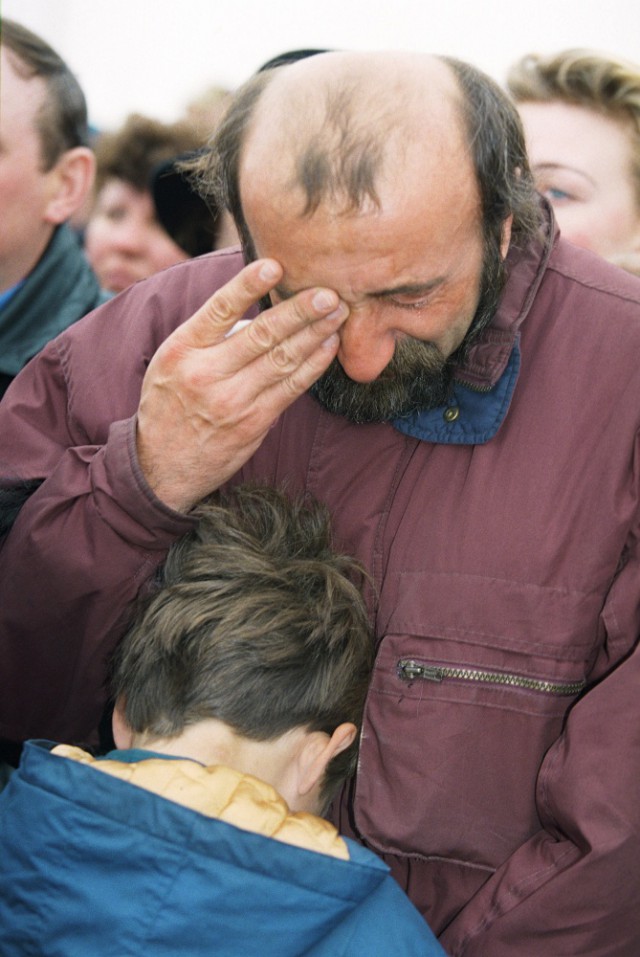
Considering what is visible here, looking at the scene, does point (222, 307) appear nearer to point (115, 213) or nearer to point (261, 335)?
point (261, 335)

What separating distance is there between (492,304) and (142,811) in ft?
3.23

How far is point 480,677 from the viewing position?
1892mm

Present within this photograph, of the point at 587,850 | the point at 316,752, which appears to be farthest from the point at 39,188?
the point at 587,850

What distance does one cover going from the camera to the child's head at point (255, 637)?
1.80 m

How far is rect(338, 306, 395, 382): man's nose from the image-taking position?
73.7 inches

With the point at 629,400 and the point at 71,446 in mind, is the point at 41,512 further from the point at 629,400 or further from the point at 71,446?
the point at 629,400

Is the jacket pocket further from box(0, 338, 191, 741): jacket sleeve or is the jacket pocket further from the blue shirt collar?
box(0, 338, 191, 741): jacket sleeve

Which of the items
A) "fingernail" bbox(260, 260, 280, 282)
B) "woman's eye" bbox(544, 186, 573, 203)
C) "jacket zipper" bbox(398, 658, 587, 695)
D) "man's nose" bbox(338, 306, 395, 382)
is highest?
"fingernail" bbox(260, 260, 280, 282)

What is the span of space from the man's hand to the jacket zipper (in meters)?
0.44

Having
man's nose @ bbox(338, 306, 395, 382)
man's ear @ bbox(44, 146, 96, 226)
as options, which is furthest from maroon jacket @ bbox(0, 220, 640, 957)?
man's ear @ bbox(44, 146, 96, 226)

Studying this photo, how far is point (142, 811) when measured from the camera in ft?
4.94

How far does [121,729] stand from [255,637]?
26cm

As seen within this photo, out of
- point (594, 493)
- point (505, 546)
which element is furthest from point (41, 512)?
point (594, 493)

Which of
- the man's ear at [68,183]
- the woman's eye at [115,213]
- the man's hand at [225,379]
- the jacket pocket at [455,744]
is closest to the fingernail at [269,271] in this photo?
the man's hand at [225,379]
